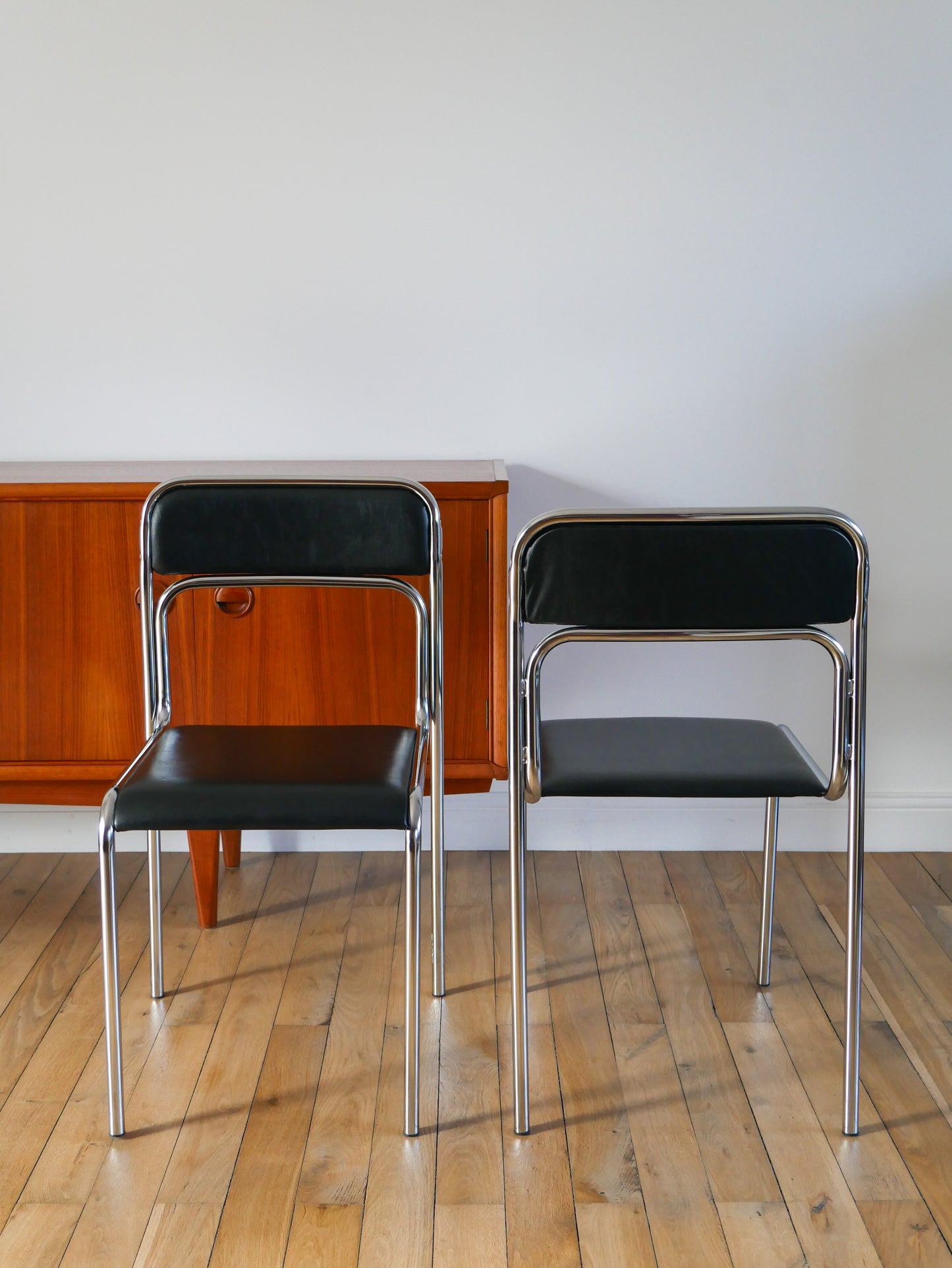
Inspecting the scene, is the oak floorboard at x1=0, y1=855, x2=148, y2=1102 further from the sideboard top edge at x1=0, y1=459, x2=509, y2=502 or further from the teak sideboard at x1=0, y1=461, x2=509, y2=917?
the sideboard top edge at x1=0, y1=459, x2=509, y2=502

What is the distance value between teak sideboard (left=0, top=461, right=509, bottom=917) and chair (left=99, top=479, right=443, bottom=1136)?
0.24 metres

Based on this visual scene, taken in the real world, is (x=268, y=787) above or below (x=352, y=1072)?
above

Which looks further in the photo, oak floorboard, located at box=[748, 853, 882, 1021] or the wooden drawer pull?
the wooden drawer pull

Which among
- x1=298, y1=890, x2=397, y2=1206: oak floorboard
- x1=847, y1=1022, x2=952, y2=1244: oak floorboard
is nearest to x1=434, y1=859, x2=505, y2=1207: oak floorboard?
x1=298, y1=890, x2=397, y2=1206: oak floorboard

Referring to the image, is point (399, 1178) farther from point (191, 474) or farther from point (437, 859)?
point (191, 474)

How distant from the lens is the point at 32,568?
2.33 metres

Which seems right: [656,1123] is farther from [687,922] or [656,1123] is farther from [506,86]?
[506,86]

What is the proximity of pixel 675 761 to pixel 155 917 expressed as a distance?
1005 millimetres

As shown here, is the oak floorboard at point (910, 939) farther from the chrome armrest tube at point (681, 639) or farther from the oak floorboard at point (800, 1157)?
the chrome armrest tube at point (681, 639)


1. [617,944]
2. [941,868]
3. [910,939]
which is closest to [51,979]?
[617,944]

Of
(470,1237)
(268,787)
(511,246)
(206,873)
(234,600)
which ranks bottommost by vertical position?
(470,1237)

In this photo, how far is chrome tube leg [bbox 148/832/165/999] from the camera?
2.08 meters

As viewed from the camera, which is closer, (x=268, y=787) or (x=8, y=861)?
(x=268, y=787)

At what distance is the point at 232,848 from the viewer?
2.74 m
